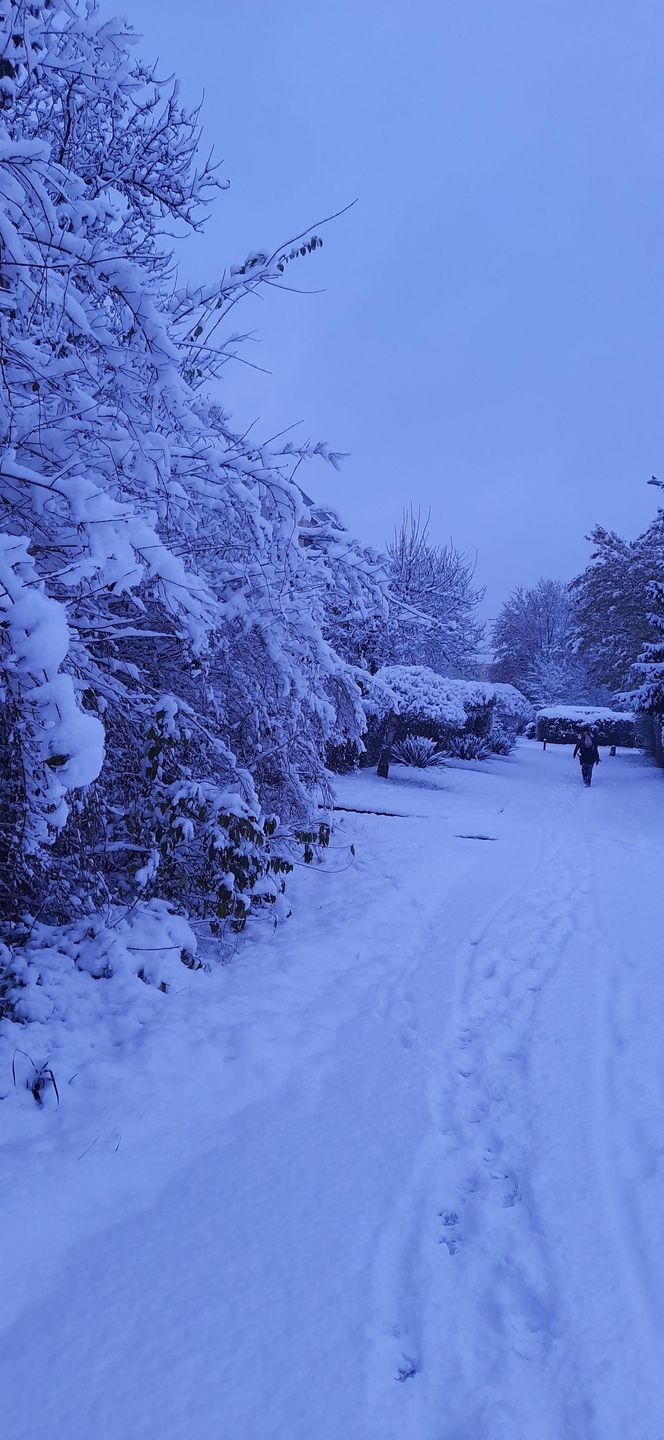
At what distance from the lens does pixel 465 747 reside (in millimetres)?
19047

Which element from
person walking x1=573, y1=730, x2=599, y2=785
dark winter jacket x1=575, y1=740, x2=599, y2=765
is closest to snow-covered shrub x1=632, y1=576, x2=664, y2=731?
person walking x1=573, y1=730, x2=599, y2=785

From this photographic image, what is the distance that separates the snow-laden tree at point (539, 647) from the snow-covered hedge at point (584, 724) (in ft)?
27.9

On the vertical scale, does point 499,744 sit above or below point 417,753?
above

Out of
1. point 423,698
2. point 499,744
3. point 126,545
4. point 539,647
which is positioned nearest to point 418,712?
point 423,698

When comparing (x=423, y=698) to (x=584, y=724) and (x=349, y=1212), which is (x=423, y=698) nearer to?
(x=349, y=1212)

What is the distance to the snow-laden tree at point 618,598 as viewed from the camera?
20.6m

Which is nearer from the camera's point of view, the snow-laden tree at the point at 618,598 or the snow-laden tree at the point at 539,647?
the snow-laden tree at the point at 618,598

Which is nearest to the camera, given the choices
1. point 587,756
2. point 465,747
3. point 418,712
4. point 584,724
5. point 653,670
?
point 418,712

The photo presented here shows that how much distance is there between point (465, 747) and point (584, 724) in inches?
632

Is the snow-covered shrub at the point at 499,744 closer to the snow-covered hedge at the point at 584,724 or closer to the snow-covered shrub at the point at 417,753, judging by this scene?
the snow-covered shrub at the point at 417,753

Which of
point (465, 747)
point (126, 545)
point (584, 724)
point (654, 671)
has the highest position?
point (654, 671)

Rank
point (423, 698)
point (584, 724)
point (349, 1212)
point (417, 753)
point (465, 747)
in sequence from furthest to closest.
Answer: point (584, 724) → point (465, 747) → point (417, 753) → point (423, 698) → point (349, 1212)

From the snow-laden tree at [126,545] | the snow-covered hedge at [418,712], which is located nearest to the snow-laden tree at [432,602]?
the snow-covered hedge at [418,712]

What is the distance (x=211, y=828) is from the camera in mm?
4047
